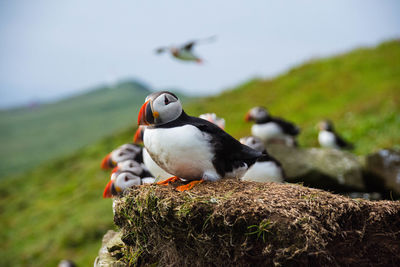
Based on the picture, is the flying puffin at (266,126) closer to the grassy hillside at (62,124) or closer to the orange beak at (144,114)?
the orange beak at (144,114)

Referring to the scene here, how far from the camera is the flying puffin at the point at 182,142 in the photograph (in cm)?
357

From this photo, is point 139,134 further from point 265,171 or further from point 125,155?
point 265,171

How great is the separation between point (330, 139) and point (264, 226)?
8.29 m

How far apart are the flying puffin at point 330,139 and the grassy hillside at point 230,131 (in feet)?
1.64

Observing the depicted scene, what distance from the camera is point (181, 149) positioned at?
3.57 meters

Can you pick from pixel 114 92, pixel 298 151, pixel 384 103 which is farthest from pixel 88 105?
pixel 298 151

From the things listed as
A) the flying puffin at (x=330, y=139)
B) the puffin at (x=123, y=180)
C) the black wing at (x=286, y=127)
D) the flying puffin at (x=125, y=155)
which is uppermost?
the puffin at (x=123, y=180)

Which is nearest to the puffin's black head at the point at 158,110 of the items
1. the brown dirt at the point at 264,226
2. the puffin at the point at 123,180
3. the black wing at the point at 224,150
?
the black wing at the point at 224,150

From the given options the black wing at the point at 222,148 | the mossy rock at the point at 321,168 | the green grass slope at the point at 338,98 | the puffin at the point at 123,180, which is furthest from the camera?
the green grass slope at the point at 338,98

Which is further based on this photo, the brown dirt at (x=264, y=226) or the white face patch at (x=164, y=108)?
the white face patch at (x=164, y=108)

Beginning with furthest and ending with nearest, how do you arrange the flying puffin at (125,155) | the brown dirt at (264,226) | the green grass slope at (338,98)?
the green grass slope at (338,98), the flying puffin at (125,155), the brown dirt at (264,226)

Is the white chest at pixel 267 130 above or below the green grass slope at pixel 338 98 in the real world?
above

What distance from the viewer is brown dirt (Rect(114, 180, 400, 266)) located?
310 cm

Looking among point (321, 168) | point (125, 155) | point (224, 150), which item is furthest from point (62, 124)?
point (224, 150)
